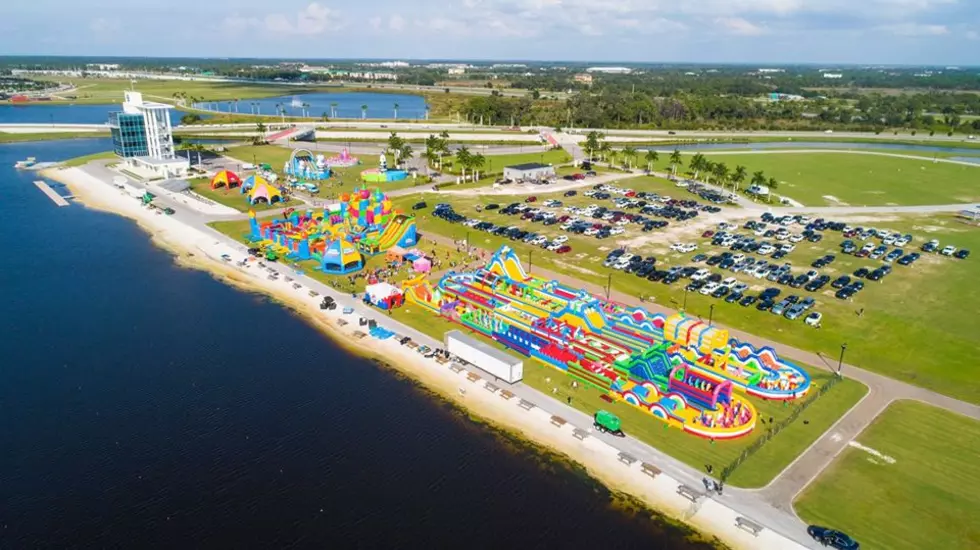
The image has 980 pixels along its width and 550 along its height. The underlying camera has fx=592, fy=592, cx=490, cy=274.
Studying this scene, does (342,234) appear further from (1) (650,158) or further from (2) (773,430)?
(1) (650,158)

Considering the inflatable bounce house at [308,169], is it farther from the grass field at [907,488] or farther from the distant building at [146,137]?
the grass field at [907,488]

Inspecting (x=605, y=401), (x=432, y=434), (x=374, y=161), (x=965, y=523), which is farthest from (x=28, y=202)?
(x=965, y=523)

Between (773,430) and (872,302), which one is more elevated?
(872,302)

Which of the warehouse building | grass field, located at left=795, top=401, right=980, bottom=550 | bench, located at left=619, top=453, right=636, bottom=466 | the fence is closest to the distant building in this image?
the warehouse building

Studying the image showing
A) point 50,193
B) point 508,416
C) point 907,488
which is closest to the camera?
point 907,488

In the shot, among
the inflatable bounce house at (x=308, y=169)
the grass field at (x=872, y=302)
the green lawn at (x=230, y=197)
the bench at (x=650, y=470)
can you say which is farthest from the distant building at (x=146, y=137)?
the bench at (x=650, y=470)

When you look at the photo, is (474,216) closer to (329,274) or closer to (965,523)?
(329,274)

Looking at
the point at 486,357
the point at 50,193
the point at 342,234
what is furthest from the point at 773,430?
the point at 50,193

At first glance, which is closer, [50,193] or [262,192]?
[262,192]
